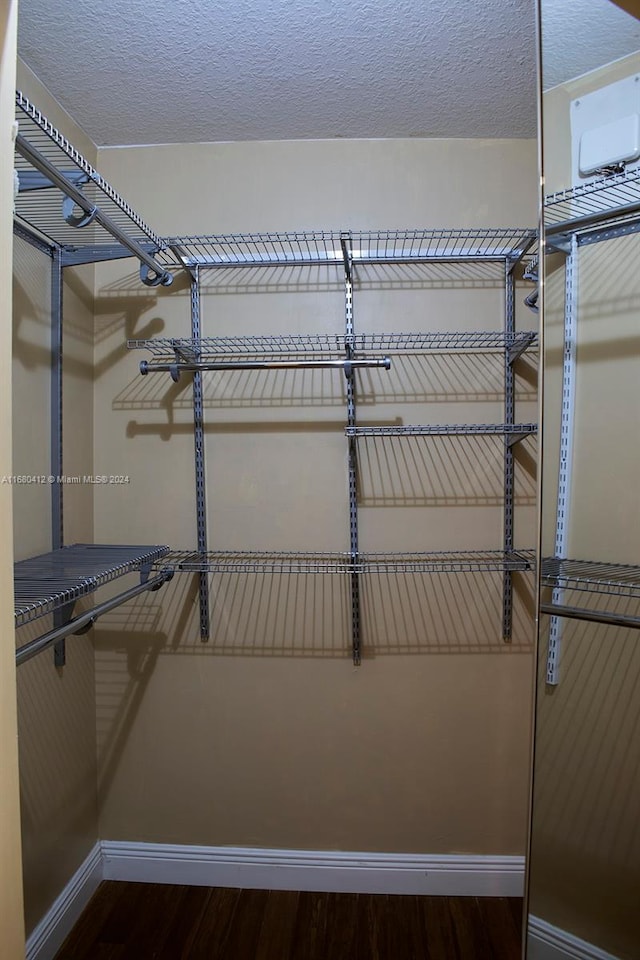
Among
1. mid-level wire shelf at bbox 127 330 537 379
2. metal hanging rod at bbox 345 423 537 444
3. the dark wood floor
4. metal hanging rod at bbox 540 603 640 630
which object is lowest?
the dark wood floor

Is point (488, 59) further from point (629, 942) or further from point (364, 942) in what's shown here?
point (364, 942)

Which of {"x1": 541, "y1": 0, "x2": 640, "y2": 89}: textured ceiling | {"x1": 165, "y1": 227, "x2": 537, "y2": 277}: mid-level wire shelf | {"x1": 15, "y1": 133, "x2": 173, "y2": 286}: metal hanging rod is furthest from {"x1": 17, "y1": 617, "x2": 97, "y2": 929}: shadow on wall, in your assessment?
{"x1": 541, "y1": 0, "x2": 640, "y2": 89}: textured ceiling

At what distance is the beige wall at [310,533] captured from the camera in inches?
75.1

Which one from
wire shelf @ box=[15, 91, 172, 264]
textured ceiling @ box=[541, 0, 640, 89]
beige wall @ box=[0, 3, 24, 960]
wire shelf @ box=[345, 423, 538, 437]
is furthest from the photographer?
wire shelf @ box=[345, 423, 538, 437]

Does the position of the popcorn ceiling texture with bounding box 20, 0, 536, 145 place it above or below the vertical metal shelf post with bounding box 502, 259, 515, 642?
above

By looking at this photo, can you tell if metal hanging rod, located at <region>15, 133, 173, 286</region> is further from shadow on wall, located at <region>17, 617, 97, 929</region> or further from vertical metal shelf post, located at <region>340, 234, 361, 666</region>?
shadow on wall, located at <region>17, 617, 97, 929</region>

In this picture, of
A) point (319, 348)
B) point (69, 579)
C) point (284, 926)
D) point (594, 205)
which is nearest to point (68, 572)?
point (69, 579)

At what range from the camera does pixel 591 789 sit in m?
1.09

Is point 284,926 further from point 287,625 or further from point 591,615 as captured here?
point 591,615

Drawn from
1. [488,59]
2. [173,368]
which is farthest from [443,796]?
[488,59]

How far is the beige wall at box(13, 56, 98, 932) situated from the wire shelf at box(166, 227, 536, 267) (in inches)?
16.9

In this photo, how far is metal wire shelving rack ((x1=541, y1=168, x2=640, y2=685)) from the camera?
42.1 inches

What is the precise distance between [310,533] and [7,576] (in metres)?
1.27

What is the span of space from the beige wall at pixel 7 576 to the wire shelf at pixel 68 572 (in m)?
0.39
